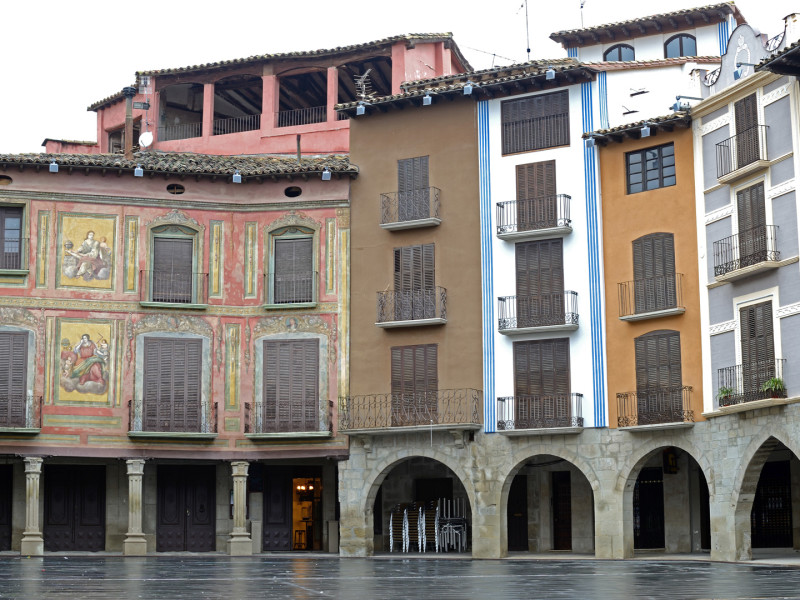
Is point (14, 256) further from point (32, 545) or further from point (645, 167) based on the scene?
point (645, 167)

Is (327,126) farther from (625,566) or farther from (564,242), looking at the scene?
(625,566)

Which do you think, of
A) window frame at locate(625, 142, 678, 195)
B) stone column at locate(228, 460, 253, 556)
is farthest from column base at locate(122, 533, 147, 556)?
window frame at locate(625, 142, 678, 195)

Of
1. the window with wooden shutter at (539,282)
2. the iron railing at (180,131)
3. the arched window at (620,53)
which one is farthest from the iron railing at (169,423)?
the arched window at (620,53)

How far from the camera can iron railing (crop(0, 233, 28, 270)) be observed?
141 ft

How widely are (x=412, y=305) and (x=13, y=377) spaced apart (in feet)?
41.6

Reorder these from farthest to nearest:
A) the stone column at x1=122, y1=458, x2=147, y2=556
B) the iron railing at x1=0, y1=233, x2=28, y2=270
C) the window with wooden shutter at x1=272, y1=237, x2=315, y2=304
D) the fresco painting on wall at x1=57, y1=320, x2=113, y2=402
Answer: the window with wooden shutter at x1=272, y1=237, x2=315, y2=304
the iron railing at x1=0, y1=233, x2=28, y2=270
the fresco painting on wall at x1=57, y1=320, x2=113, y2=402
the stone column at x1=122, y1=458, x2=147, y2=556

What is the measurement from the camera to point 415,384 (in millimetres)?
42031

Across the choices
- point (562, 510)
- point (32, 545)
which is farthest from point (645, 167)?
point (32, 545)

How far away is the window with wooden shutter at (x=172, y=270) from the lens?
143 ft

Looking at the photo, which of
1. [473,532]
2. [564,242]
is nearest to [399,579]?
[473,532]

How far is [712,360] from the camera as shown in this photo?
122 feet

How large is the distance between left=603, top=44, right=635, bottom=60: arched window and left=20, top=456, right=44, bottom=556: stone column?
24.1 m

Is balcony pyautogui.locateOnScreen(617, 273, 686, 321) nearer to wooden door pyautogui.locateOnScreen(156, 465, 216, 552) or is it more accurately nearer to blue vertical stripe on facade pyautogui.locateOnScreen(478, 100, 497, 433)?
blue vertical stripe on facade pyautogui.locateOnScreen(478, 100, 497, 433)

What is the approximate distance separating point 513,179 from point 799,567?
15534 mm
